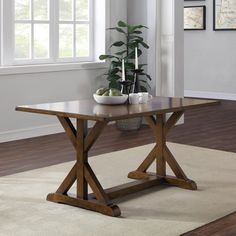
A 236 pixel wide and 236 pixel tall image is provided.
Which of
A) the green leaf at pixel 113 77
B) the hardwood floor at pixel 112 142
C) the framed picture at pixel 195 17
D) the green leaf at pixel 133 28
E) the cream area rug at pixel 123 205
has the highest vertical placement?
the framed picture at pixel 195 17

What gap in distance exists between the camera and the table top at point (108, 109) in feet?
12.3

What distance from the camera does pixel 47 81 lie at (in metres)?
6.76

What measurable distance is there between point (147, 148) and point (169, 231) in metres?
2.51

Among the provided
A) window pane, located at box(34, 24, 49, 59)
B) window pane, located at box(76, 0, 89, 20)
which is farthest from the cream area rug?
window pane, located at box(76, 0, 89, 20)

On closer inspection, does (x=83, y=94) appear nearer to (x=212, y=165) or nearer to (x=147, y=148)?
(x=147, y=148)

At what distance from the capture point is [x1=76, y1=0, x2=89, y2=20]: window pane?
7.19 metres

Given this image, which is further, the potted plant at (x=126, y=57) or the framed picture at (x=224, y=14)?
the framed picture at (x=224, y=14)

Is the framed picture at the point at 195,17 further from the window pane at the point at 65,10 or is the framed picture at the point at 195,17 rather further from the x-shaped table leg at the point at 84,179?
the x-shaped table leg at the point at 84,179

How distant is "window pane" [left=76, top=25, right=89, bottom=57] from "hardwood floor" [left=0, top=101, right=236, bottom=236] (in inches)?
39.0

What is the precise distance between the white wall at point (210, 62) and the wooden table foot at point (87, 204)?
6.55 metres

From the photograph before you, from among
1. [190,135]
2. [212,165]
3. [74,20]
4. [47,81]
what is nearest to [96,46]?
[74,20]

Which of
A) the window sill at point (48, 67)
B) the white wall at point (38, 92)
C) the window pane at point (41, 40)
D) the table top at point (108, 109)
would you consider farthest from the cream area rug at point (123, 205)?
the window pane at point (41, 40)

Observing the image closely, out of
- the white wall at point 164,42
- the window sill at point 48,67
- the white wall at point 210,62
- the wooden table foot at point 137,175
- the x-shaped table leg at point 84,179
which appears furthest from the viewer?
the white wall at point 210,62

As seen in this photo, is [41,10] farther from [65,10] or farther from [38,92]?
[38,92]
